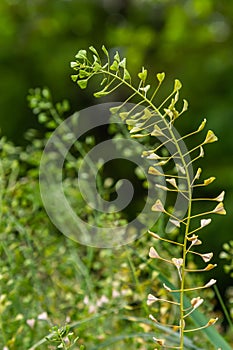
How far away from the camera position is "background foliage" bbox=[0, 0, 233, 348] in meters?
5.86

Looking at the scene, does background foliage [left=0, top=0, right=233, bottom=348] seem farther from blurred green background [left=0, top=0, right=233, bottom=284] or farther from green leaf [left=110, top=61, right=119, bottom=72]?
green leaf [left=110, top=61, right=119, bottom=72]

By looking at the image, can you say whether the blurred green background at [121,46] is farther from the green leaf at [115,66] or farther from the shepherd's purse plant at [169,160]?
the green leaf at [115,66]

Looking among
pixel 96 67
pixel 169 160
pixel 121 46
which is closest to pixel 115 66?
pixel 96 67

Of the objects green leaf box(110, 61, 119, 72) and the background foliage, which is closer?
green leaf box(110, 61, 119, 72)

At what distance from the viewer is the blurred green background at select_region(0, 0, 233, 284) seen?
5859 mm

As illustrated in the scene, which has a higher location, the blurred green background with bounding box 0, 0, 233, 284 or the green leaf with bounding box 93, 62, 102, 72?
the green leaf with bounding box 93, 62, 102, 72

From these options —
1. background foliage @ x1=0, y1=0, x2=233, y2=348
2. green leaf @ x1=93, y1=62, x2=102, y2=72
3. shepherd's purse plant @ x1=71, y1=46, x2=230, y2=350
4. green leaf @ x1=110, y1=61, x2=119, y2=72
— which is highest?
green leaf @ x1=93, y1=62, x2=102, y2=72

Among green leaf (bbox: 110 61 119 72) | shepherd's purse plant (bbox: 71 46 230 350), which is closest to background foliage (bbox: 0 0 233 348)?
shepherd's purse plant (bbox: 71 46 230 350)

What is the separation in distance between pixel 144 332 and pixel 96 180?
20.7 inches

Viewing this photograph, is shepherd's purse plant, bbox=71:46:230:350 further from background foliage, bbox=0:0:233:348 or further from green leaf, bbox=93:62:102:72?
background foliage, bbox=0:0:233:348

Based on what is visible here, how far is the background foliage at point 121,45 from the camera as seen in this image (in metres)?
5.86

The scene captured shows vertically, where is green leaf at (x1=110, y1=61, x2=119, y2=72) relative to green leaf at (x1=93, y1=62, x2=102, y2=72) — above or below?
below

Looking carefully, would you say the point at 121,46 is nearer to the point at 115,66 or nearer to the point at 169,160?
the point at 169,160

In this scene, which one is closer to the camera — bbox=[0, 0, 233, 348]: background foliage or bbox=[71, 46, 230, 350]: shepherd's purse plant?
bbox=[71, 46, 230, 350]: shepherd's purse plant
